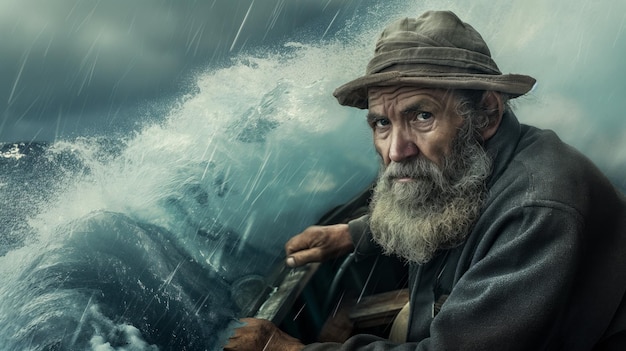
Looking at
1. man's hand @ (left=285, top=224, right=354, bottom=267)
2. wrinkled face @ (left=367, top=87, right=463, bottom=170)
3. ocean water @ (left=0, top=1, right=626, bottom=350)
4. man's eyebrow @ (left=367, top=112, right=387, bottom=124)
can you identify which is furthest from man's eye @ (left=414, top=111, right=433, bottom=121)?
man's hand @ (left=285, top=224, right=354, bottom=267)

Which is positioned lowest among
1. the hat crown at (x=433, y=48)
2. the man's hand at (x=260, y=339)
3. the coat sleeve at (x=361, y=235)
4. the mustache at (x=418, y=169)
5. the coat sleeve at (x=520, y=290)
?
the man's hand at (x=260, y=339)

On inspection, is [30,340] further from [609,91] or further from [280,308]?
[609,91]

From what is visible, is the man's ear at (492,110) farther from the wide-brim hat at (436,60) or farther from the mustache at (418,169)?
the mustache at (418,169)

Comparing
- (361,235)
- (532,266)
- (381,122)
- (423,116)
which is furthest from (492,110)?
(361,235)

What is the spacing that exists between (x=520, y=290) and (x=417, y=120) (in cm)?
58

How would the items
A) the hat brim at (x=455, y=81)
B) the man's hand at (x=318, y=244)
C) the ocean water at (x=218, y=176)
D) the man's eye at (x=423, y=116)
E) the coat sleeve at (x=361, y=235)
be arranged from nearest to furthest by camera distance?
1. the ocean water at (x=218, y=176)
2. the hat brim at (x=455, y=81)
3. the man's eye at (x=423, y=116)
4. the man's hand at (x=318, y=244)
5. the coat sleeve at (x=361, y=235)

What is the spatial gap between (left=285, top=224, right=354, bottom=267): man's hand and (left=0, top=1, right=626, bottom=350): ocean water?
0.15 ft

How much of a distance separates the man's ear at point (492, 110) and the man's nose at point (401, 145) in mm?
241

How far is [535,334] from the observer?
133 cm

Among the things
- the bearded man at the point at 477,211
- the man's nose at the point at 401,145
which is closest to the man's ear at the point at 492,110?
the bearded man at the point at 477,211

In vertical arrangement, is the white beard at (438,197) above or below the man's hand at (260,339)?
above

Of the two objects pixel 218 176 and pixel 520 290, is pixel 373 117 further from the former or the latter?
pixel 520 290

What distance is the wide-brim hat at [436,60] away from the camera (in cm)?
→ 152

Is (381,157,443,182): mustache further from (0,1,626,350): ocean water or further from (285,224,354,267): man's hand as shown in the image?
(285,224,354,267): man's hand
